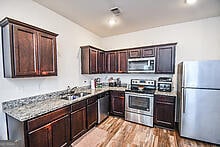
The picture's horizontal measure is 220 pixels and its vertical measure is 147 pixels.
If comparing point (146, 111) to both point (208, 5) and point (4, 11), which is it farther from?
point (4, 11)

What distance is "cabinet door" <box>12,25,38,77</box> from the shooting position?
1763 millimetres

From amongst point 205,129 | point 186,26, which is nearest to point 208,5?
point 186,26

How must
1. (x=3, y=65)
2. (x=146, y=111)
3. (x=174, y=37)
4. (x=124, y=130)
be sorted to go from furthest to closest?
1. (x=174, y=37)
2. (x=146, y=111)
3. (x=124, y=130)
4. (x=3, y=65)

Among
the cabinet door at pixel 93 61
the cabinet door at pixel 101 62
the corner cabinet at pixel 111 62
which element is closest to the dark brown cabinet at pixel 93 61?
the cabinet door at pixel 93 61

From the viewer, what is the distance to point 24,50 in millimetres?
1858

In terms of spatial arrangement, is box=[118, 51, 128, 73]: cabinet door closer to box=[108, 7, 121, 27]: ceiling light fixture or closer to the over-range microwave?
the over-range microwave

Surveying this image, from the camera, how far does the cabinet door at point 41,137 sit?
1630mm

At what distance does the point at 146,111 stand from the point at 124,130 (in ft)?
2.57

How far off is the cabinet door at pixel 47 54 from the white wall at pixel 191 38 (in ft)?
9.16

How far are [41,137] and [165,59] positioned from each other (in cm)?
327

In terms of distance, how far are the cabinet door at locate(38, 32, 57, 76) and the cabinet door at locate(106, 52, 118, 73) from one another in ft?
6.91

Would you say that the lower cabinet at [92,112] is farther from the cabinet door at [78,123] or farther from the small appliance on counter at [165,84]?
the small appliance on counter at [165,84]

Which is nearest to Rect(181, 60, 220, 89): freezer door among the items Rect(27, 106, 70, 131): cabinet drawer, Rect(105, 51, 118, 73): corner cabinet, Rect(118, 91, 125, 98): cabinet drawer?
Rect(118, 91, 125, 98): cabinet drawer

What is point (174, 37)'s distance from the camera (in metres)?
3.43
